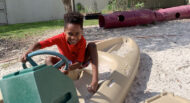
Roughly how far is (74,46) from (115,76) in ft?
1.53

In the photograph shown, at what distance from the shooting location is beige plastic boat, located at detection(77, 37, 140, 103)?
1756 millimetres

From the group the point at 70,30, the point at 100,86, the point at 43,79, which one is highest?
A: the point at 70,30

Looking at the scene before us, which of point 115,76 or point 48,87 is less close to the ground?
point 48,87

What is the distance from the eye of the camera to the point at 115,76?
79.6 inches

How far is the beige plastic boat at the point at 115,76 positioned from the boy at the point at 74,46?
0.41 ft

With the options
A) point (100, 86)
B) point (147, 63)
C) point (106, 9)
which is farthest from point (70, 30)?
point (106, 9)

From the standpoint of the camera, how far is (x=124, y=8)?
8922 millimetres

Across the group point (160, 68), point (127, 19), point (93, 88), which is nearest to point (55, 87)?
point (93, 88)

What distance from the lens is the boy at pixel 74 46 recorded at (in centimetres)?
187

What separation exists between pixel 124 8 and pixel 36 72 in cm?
799

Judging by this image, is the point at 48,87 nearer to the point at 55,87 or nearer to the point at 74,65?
the point at 55,87

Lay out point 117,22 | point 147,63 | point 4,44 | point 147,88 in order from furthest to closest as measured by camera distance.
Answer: point 117,22 → point 4,44 → point 147,63 → point 147,88

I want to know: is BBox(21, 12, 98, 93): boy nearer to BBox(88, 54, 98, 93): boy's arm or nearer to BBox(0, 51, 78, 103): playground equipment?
BBox(88, 54, 98, 93): boy's arm

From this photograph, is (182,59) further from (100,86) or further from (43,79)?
(43,79)
